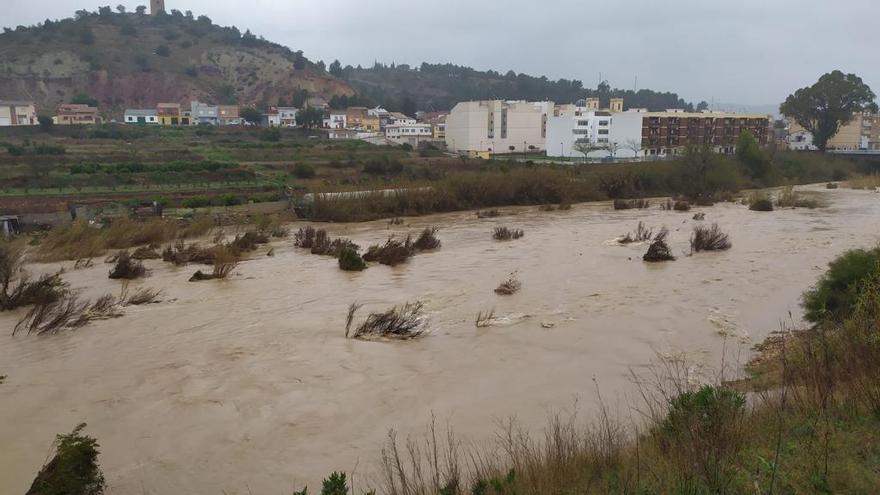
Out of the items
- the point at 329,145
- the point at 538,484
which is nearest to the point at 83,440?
the point at 538,484

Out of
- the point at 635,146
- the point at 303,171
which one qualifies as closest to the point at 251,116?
the point at 303,171

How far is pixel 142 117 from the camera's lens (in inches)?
3767

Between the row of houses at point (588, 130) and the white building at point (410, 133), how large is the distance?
5660 mm

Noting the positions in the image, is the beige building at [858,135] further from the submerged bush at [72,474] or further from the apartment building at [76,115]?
the submerged bush at [72,474]

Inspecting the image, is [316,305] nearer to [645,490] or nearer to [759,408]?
[759,408]

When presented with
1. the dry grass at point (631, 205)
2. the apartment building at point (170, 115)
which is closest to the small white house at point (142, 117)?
the apartment building at point (170, 115)

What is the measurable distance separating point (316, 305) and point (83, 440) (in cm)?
755

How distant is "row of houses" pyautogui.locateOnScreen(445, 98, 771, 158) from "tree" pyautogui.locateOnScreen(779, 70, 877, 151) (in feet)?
18.7

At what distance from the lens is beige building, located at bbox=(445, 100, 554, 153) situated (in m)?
82.0

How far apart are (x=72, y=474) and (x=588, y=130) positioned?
73.2 metres

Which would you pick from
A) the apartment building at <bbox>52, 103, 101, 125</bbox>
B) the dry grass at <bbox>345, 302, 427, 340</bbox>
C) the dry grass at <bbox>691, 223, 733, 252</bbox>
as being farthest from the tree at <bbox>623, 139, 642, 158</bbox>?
the apartment building at <bbox>52, 103, 101, 125</bbox>

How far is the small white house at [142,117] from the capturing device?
312 feet

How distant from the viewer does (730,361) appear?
9.29 m

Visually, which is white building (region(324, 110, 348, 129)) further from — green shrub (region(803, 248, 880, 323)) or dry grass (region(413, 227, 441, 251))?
green shrub (region(803, 248, 880, 323))
